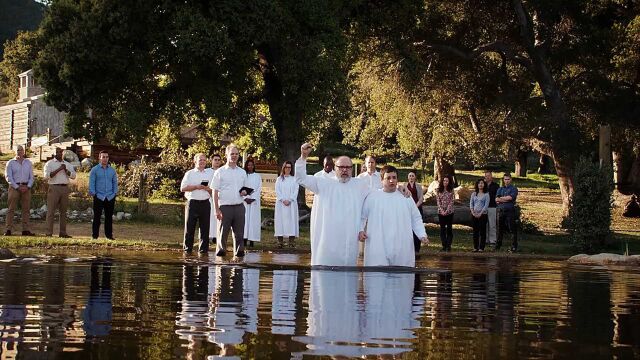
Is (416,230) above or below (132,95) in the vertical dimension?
below

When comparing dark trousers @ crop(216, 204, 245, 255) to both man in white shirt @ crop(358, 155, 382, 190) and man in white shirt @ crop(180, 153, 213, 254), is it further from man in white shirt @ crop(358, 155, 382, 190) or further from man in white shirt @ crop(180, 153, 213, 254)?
man in white shirt @ crop(358, 155, 382, 190)

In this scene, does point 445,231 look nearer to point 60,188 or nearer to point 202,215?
point 202,215

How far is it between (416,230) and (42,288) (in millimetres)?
6309

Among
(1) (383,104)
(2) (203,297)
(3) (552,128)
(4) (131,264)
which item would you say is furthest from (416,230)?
(1) (383,104)

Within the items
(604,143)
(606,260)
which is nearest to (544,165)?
(604,143)

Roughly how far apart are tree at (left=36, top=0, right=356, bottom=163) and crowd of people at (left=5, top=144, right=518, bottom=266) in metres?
6.58

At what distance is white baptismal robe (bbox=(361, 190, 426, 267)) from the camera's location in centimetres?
1684

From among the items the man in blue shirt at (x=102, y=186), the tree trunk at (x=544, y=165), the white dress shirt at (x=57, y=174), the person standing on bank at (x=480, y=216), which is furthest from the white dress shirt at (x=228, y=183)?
the tree trunk at (x=544, y=165)

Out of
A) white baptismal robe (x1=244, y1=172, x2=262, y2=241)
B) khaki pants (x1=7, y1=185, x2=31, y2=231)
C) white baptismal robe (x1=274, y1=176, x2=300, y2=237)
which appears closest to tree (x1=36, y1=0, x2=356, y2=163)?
khaki pants (x1=7, y1=185, x2=31, y2=231)

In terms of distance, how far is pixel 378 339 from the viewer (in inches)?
326

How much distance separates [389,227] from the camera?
663 inches

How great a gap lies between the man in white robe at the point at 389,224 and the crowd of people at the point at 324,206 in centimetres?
1

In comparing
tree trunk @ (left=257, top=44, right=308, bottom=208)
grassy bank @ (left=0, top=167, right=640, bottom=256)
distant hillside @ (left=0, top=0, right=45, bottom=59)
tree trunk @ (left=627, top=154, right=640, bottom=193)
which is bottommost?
grassy bank @ (left=0, top=167, right=640, bottom=256)

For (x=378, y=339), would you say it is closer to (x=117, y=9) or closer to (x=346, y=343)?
(x=346, y=343)
